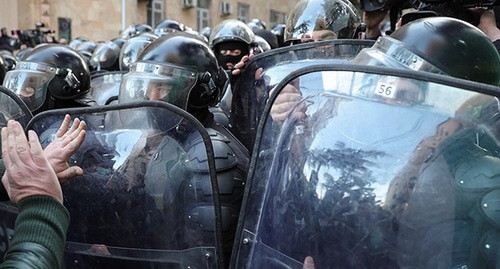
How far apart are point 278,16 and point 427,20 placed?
22229 mm

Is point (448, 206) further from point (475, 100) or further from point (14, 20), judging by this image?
point (14, 20)

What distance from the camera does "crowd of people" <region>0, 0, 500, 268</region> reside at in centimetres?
129

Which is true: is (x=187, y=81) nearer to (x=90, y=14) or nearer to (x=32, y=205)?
(x=32, y=205)

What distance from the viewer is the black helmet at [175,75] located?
87.6 inches

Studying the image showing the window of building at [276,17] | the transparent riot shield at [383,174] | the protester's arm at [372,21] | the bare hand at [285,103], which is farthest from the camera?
the window of building at [276,17]

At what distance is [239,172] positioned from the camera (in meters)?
1.88

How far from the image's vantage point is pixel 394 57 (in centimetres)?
143

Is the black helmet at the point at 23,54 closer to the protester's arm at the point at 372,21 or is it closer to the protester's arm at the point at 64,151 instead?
the protester's arm at the point at 372,21

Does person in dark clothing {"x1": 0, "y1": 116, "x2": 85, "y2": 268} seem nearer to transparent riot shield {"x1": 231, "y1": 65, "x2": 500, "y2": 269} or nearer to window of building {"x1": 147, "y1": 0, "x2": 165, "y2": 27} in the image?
transparent riot shield {"x1": 231, "y1": 65, "x2": 500, "y2": 269}

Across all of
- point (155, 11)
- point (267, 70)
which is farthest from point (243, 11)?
point (267, 70)

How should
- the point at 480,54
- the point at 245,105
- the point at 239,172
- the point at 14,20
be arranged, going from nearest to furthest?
the point at 480,54
the point at 239,172
the point at 245,105
the point at 14,20

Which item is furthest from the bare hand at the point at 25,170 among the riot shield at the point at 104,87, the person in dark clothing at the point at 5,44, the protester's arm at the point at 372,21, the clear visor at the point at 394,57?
the person in dark clothing at the point at 5,44

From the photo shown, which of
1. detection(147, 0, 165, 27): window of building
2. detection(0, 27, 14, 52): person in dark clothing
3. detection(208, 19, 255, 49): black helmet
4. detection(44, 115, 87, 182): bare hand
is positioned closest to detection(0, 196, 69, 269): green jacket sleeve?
detection(44, 115, 87, 182): bare hand

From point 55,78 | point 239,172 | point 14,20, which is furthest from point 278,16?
point 239,172
